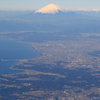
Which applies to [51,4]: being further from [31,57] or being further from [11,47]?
[31,57]

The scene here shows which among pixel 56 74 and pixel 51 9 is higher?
pixel 51 9

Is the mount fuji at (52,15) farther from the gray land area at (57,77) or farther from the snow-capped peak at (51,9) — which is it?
the gray land area at (57,77)

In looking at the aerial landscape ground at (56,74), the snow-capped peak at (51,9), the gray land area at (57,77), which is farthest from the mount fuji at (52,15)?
the gray land area at (57,77)

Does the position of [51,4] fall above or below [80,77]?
above

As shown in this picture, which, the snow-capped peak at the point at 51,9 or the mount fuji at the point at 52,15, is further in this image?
the snow-capped peak at the point at 51,9

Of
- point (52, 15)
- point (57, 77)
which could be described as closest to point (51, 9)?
point (52, 15)

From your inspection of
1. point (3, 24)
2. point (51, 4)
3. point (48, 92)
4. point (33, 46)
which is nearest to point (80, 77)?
point (48, 92)

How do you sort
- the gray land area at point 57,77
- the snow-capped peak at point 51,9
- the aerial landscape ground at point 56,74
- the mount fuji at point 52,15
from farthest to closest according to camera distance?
1. the snow-capped peak at point 51,9
2. the mount fuji at point 52,15
3. the aerial landscape ground at point 56,74
4. the gray land area at point 57,77

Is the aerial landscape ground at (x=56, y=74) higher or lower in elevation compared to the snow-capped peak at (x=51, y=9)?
lower

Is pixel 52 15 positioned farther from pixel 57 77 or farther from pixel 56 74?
pixel 57 77

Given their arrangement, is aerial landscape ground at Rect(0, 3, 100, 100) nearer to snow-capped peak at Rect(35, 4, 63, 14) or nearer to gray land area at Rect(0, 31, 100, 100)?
gray land area at Rect(0, 31, 100, 100)

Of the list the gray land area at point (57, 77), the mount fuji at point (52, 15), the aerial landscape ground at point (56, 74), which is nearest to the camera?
the gray land area at point (57, 77)
